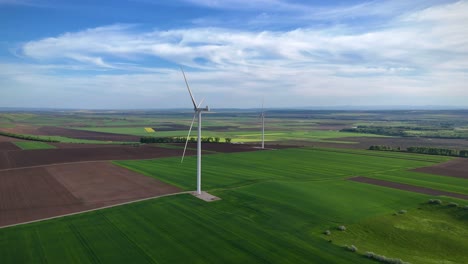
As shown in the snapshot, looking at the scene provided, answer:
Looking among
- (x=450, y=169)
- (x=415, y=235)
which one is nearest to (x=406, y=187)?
(x=415, y=235)

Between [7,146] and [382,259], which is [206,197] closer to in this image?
[382,259]

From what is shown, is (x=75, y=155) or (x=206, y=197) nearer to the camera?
(x=206, y=197)

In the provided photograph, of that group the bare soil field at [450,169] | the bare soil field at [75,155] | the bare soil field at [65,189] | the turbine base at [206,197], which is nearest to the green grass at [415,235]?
the turbine base at [206,197]

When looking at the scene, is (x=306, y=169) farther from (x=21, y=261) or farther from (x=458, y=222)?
(x=21, y=261)

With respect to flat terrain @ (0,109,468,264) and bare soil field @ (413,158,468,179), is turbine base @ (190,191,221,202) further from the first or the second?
bare soil field @ (413,158,468,179)

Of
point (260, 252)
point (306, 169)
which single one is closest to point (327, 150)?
point (306, 169)
